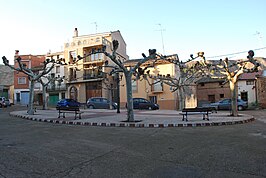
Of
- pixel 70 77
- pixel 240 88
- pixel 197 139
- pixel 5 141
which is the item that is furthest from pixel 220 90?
pixel 5 141

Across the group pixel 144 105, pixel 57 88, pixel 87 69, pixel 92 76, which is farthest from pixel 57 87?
pixel 144 105

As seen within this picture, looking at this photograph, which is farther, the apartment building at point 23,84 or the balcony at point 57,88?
the apartment building at point 23,84

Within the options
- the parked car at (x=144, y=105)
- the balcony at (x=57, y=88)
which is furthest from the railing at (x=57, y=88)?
the parked car at (x=144, y=105)

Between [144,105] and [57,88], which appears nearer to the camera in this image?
[144,105]

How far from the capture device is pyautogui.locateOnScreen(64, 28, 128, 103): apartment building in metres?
40.1

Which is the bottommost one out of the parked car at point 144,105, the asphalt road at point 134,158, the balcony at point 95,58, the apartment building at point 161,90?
the asphalt road at point 134,158

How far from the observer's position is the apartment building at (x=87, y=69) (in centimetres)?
4006

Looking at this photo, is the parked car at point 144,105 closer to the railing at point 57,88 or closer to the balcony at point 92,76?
the balcony at point 92,76

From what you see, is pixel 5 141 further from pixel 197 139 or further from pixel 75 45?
pixel 75 45

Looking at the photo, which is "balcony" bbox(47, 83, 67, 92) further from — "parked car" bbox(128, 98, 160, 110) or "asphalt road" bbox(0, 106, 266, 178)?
"asphalt road" bbox(0, 106, 266, 178)

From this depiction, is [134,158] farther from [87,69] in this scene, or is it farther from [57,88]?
[57,88]

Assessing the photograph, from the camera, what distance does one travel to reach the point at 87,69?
4103 centimetres

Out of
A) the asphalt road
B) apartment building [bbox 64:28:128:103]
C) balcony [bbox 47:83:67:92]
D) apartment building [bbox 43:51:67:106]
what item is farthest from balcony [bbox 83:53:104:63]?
the asphalt road

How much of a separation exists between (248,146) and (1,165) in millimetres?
6436
